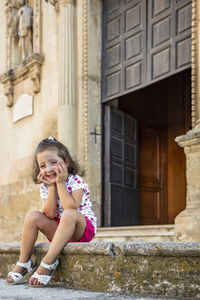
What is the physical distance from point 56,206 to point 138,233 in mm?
4174

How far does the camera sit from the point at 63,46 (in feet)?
28.3

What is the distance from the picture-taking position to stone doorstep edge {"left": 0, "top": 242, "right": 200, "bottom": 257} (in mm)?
2076

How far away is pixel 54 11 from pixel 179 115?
4.08 m

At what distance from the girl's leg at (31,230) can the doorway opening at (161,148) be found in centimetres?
710

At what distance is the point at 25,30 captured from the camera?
33.2 ft

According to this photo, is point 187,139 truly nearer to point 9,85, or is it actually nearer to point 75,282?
point 75,282

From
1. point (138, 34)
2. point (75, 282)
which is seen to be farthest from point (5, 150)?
point (75, 282)

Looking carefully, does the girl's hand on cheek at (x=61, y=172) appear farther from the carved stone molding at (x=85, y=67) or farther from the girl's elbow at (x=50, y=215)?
the carved stone molding at (x=85, y=67)

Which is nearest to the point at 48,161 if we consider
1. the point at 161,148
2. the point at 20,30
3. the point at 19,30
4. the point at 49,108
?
the point at 49,108

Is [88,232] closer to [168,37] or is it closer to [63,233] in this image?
[63,233]

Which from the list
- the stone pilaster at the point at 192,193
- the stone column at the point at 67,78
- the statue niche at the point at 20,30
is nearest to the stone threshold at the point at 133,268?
the stone pilaster at the point at 192,193

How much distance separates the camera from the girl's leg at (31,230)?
279 cm

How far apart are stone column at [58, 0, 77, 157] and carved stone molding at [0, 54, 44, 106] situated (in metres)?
0.97

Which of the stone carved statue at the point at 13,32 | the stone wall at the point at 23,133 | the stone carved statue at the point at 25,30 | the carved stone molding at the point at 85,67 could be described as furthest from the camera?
the stone carved statue at the point at 13,32
